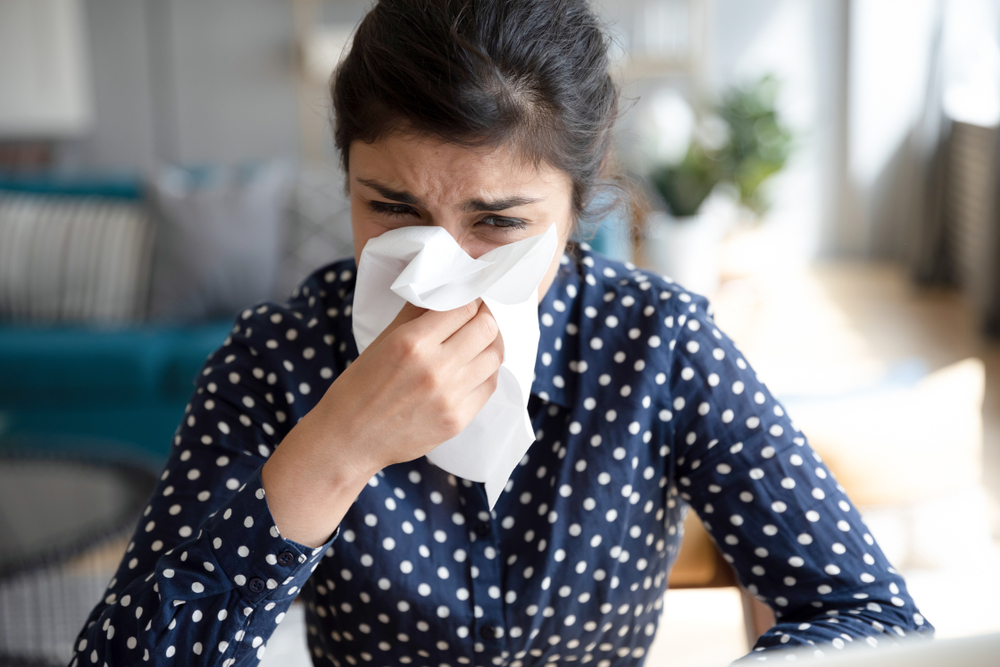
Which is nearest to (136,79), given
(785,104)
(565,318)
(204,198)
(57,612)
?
(204,198)

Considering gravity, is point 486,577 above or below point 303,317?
below

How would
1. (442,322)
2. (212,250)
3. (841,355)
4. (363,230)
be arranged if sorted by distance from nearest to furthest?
1. (442,322)
2. (363,230)
3. (212,250)
4. (841,355)

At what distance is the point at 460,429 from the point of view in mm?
710

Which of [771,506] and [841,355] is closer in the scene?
[771,506]

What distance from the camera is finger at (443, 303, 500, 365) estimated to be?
27.6 inches

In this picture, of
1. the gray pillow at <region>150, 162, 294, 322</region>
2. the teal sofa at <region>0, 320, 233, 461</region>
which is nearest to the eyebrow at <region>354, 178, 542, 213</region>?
the teal sofa at <region>0, 320, 233, 461</region>

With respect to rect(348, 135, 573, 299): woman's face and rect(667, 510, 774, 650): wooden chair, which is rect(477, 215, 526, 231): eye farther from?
rect(667, 510, 774, 650): wooden chair

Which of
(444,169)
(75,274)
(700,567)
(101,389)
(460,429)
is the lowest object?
(101,389)

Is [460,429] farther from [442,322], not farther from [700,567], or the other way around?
[700,567]

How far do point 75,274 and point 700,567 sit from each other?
8.25 feet

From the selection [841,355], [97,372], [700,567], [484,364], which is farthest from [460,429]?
[841,355]

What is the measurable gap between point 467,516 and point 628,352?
24 centimetres

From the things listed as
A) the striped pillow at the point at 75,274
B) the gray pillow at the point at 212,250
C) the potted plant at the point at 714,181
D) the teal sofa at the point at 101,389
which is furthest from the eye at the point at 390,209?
the potted plant at the point at 714,181

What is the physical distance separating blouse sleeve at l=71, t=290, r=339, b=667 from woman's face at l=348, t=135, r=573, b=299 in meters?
0.18
